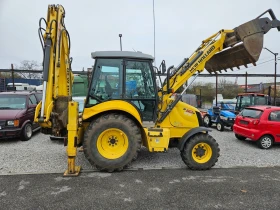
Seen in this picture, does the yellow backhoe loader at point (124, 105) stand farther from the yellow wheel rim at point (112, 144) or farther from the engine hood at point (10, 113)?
the engine hood at point (10, 113)

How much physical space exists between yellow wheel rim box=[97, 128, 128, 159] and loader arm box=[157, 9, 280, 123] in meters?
1.07

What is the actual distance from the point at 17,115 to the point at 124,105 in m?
4.89

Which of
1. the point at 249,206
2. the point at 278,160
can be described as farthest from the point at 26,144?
the point at 278,160

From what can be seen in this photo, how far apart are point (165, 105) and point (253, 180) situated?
2531 millimetres

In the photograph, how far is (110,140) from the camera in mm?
5031

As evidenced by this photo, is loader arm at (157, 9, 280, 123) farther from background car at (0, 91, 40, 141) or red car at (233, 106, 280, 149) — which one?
background car at (0, 91, 40, 141)

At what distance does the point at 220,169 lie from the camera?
521 cm

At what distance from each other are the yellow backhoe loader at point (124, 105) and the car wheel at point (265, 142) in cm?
290

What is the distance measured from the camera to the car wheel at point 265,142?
284 inches

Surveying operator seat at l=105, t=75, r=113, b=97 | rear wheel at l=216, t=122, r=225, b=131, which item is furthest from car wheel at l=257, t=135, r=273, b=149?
operator seat at l=105, t=75, r=113, b=97

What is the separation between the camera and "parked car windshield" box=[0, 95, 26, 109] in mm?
8461

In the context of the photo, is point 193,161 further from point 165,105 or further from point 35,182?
point 35,182

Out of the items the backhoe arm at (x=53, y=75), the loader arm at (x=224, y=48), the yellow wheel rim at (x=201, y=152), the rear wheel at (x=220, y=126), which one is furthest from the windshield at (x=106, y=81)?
the rear wheel at (x=220, y=126)

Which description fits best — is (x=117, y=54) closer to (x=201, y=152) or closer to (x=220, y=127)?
(x=201, y=152)
